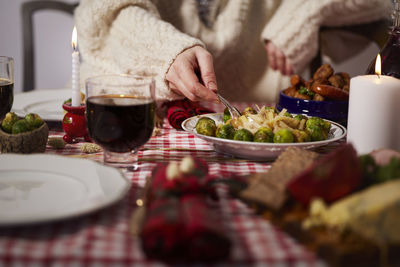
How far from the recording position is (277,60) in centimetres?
220

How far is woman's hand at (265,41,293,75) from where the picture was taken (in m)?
2.15

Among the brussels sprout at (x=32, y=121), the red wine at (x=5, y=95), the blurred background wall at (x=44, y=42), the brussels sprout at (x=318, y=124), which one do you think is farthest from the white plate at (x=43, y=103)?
the blurred background wall at (x=44, y=42)

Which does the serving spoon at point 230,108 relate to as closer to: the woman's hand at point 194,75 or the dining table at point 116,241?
the woman's hand at point 194,75

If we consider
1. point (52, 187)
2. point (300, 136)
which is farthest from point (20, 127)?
point (300, 136)

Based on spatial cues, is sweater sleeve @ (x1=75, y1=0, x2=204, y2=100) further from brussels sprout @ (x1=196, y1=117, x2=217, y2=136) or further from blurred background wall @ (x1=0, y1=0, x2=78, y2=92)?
blurred background wall @ (x1=0, y1=0, x2=78, y2=92)

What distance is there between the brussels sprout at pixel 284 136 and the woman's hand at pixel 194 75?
0.29 m

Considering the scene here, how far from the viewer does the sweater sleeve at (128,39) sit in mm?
1505

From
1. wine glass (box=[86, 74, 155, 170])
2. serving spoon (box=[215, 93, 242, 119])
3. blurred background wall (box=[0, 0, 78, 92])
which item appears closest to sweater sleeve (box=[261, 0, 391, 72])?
serving spoon (box=[215, 93, 242, 119])

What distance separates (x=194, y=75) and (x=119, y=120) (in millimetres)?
473

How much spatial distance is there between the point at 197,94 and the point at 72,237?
0.74 metres

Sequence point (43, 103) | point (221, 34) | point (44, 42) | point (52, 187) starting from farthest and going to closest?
point (44, 42) < point (221, 34) < point (43, 103) < point (52, 187)

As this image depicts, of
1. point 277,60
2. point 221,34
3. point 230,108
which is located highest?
point 221,34

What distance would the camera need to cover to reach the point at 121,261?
23.0 inches

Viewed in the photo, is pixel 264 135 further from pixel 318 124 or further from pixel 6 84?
pixel 6 84
